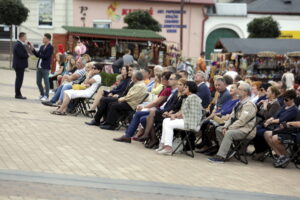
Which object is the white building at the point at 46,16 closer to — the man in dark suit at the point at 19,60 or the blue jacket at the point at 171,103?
the man in dark suit at the point at 19,60

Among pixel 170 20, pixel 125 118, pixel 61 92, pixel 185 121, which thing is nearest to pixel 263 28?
pixel 170 20

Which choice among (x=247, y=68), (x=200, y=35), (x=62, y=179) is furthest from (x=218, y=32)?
(x=62, y=179)

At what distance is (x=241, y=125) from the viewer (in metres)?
10.5

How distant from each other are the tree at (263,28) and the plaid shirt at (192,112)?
32518 mm

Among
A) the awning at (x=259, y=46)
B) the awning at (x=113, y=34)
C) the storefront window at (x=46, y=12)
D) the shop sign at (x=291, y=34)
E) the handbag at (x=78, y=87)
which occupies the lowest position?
the handbag at (x=78, y=87)

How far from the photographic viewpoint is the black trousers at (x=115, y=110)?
41.6 feet

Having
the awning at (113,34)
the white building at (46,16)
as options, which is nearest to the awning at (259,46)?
the awning at (113,34)

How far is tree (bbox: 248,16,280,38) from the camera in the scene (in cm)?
4228

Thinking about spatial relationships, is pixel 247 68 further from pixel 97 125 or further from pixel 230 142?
pixel 230 142

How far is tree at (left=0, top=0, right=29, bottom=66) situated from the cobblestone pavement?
27312mm

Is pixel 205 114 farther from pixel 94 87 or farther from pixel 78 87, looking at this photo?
pixel 78 87

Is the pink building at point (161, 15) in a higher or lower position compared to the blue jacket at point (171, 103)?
higher

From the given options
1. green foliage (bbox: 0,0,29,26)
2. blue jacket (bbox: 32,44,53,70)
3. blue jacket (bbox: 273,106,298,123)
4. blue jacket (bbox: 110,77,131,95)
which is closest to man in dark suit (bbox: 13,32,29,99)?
blue jacket (bbox: 32,44,53,70)

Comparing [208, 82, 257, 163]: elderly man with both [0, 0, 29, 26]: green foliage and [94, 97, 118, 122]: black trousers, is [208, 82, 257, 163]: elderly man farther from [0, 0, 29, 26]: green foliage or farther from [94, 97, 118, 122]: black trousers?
[0, 0, 29, 26]: green foliage
